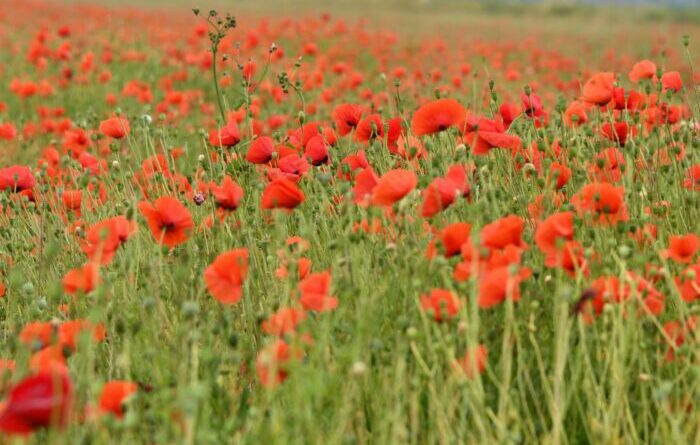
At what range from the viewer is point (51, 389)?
1.36 metres

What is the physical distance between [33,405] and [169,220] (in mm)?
949

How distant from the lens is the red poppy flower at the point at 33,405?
4.44 feet

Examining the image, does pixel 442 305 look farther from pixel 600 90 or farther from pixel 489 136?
pixel 600 90

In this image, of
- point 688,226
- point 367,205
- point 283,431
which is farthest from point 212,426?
point 688,226

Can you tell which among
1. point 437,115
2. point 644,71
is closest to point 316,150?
point 437,115

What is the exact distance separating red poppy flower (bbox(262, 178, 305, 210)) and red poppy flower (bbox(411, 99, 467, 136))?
1.44 ft

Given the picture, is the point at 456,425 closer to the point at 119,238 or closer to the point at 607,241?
the point at 607,241

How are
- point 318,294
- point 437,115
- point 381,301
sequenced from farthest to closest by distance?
point 437,115 < point 381,301 < point 318,294

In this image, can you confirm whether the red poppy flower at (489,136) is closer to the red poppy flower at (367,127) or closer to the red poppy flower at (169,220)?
the red poppy flower at (367,127)

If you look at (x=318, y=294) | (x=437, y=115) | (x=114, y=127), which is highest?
(x=437, y=115)

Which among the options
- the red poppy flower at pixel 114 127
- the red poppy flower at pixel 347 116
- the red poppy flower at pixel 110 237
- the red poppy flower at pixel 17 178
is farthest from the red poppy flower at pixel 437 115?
the red poppy flower at pixel 17 178

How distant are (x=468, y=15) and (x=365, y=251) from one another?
86.1ft

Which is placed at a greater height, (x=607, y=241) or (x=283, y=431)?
(x=607, y=241)

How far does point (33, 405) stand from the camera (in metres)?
1.36
